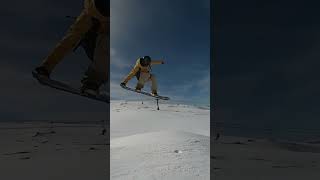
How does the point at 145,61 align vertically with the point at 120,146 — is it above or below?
above

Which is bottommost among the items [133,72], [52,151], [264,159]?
[264,159]

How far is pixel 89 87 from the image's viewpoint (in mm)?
2162

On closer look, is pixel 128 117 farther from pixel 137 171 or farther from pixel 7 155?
pixel 7 155

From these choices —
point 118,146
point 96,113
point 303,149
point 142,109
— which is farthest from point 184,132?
point 303,149

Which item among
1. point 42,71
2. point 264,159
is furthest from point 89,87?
point 264,159

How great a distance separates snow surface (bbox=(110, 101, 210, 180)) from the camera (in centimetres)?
245

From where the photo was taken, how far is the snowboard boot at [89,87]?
215cm

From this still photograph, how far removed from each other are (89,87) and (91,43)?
261 millimetres

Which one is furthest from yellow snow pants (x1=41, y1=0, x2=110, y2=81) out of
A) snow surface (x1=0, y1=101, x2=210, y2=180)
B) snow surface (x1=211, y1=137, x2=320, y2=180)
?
snow surface (x1=211, y1=137, x2=320, y2=180)

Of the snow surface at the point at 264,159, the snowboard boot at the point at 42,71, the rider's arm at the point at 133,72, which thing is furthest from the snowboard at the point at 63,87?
the snow surface at the point at 264,159

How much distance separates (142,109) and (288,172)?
118 centimetres

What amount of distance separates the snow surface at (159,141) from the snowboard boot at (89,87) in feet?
1.31

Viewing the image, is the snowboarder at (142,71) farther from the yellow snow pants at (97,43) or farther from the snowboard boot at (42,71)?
the snowboard boot at (42,71)

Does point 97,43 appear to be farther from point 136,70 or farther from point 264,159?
point 264,159
